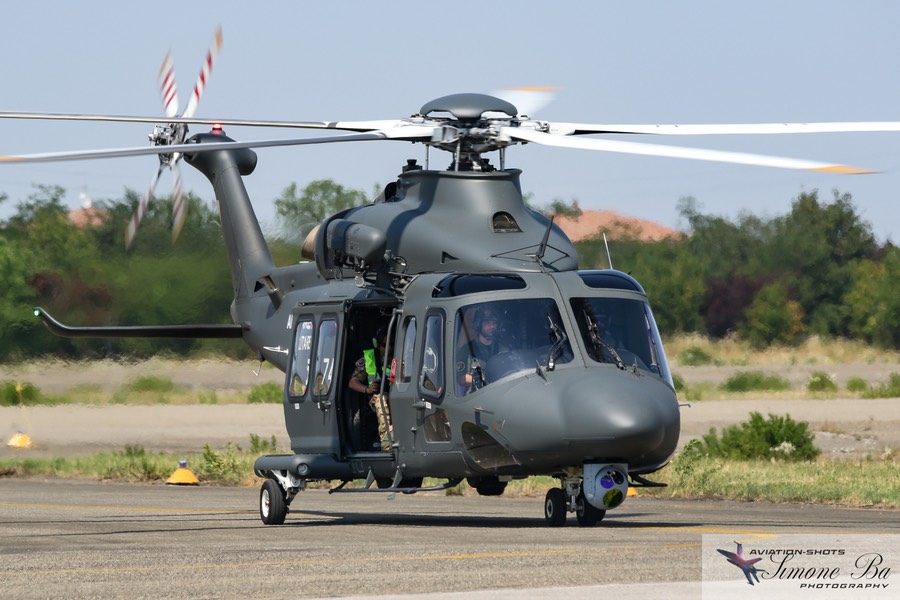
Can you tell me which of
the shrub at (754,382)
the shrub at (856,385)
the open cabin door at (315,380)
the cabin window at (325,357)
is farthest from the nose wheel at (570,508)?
the shrub at (856,385)

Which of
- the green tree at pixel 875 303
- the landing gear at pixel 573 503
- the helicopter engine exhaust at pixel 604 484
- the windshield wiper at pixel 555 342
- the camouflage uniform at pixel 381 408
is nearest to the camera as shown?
the helicopter engine exhaust at pixel 604 484

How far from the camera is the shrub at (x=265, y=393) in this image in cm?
3728

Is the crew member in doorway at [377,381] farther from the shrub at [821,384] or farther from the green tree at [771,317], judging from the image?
the shrub at [821,384]

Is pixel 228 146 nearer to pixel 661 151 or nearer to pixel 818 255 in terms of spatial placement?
pixel 661 151

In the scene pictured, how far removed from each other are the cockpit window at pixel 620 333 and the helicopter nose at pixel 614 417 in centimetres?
45

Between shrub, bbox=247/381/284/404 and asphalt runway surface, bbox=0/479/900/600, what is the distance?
→ 640 inches

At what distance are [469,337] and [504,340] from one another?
1.18 ft

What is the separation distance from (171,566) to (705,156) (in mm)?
5414

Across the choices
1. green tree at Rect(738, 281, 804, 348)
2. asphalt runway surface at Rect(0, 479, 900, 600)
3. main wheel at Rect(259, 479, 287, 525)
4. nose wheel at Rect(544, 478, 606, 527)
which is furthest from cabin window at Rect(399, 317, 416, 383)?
green tree at Rect(738, 281, 804, 348)

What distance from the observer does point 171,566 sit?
1165 cm

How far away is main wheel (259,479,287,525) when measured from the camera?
16734 millimetres

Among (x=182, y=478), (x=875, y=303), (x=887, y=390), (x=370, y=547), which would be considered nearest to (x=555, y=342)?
(x=370, y=547)

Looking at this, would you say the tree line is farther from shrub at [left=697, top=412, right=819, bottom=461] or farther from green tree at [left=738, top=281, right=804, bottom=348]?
shrub at [left=697, top=412, right=819, bottom=461]

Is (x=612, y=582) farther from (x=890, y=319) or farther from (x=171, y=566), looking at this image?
(x=890, y=319)
